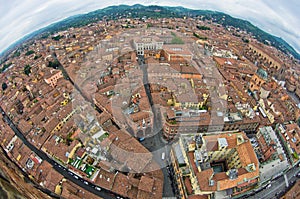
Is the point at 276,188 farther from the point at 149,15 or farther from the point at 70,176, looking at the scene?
the point at 149,15

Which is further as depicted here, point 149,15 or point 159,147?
point 149,15

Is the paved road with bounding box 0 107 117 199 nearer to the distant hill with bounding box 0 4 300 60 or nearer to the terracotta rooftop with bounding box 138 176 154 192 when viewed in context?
the terracotta rooftop with bounding box 138 176 154 192

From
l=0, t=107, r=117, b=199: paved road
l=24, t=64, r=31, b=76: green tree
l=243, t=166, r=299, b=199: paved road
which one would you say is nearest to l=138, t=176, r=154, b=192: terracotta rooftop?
l=0, t=107, r=117, b=199: paved road

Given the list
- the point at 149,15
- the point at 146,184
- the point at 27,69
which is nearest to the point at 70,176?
the point at 146,184

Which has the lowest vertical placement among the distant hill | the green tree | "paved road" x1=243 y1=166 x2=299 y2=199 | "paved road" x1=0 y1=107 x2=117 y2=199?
"paved road" x1=243 y1=166 x2=299 y2=199

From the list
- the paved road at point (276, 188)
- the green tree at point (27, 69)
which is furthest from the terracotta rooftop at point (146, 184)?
the green tree at point (27, 69)

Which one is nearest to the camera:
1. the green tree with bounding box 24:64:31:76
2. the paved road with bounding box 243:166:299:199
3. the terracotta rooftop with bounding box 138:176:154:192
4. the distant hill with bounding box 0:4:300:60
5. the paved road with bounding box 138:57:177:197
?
the terracotta rooftop with bounding box 138:176:154:192

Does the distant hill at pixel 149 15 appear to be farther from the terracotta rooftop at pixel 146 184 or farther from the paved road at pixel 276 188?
the terracotta rooftop at pixel 146 184

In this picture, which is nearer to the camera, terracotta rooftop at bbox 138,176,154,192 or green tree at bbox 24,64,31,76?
terracotta rooftop at bbox 138,176,154,192

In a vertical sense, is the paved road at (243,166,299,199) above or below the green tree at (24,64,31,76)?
below
